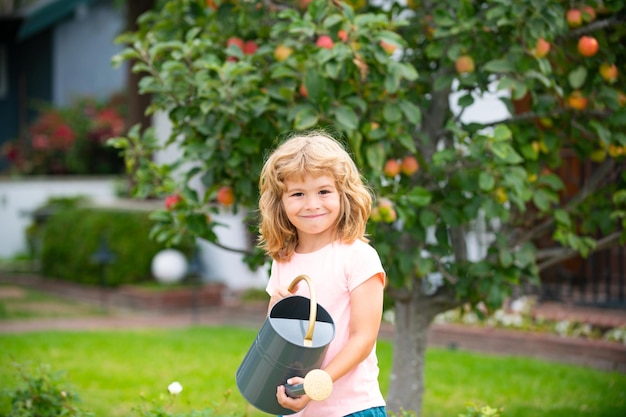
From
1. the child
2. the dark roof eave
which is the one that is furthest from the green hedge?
the child

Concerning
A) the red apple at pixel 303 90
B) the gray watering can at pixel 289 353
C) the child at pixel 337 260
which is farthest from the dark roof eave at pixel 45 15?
the gray watering can at pixel 289 353

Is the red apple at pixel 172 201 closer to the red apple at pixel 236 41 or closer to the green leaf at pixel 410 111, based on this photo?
the red apple at pixel 236 41

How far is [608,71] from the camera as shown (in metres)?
3.84

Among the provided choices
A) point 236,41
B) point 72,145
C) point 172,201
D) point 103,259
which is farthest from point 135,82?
point 172,201

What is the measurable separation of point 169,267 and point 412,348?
533 centimetres

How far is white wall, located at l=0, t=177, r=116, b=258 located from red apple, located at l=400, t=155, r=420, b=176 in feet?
33.9

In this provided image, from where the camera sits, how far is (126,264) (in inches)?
379

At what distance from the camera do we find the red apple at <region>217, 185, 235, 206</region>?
3814 mm

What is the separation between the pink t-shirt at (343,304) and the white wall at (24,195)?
1154 cm

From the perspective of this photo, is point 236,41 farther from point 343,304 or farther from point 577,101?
point 343,304

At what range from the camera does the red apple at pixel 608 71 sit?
12.6 ft

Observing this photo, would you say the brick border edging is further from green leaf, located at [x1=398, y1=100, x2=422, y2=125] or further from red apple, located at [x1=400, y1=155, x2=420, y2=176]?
green leaf, located at [x1=398, y1=100, x2=422, y2=125]

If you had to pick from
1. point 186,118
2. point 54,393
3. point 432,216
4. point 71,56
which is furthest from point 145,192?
point 71,56

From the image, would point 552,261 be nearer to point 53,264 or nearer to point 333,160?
point 333,160
